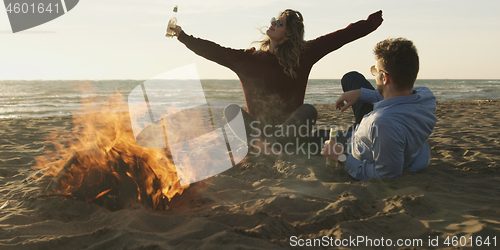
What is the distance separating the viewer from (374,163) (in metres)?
2.83

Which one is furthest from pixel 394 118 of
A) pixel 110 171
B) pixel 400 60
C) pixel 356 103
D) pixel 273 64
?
pixel 110 171

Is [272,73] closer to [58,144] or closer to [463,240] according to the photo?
[463,240]

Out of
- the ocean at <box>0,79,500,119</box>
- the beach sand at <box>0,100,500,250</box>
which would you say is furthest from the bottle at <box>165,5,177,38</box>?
the beach sand at <box>0,100,500,250</box>

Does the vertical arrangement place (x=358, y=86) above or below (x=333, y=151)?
above

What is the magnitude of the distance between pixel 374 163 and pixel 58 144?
5.08 m

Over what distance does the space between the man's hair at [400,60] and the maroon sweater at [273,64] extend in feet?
4.59

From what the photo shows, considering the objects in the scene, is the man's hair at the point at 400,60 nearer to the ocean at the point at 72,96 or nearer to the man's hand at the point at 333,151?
the man's hand at the point at 333,151

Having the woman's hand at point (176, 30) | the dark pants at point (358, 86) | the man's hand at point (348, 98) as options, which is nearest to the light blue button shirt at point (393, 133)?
the man's hand at point (348, 98)

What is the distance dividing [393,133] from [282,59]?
1.77m

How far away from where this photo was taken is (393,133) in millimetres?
2482

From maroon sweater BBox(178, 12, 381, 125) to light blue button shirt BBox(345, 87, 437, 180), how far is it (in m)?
1.31

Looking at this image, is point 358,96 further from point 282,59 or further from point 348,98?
point 282,59

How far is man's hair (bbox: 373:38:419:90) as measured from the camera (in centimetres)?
248

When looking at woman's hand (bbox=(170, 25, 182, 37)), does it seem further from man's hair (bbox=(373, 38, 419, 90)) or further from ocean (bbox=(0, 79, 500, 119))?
man's hair (bbox=(373, 38, 419, 90))
